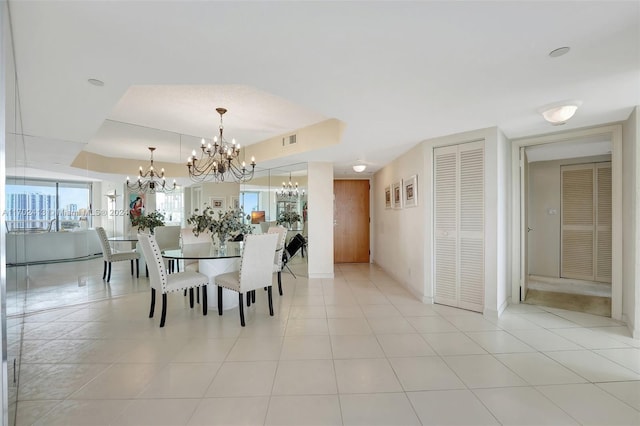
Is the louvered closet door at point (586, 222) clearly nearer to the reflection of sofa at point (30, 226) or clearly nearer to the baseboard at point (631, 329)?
the baseboard at point (631, 329)

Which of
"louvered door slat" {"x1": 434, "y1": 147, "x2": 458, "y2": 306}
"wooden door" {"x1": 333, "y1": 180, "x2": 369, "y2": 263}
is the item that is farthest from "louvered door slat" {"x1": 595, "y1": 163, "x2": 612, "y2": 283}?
"wooden door" {"x1": 333, "y1": 180, "x2": 369, "y2": 263}

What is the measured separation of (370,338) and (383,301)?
1.29m

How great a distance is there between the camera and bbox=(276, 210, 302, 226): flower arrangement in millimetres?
5562

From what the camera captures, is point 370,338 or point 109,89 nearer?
point 109,89

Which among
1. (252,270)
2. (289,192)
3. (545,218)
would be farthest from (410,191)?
(545,218)

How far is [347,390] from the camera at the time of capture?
6.53ft

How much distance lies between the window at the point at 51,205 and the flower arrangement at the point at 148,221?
1.92 feet

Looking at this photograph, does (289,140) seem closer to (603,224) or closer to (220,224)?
(220,224)

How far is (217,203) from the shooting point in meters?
5.64

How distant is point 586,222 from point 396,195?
350 centimetres

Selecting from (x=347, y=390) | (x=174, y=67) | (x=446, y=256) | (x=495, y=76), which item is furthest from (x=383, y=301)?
(x=174, y=67)

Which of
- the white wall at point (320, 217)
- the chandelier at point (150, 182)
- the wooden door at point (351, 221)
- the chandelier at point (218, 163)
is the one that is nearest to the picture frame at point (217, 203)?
the chandelier at point (218, 163)

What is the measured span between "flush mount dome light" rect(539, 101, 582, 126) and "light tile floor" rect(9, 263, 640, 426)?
213 centimetres

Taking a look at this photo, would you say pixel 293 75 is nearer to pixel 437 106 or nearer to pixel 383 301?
pixel 437 106
